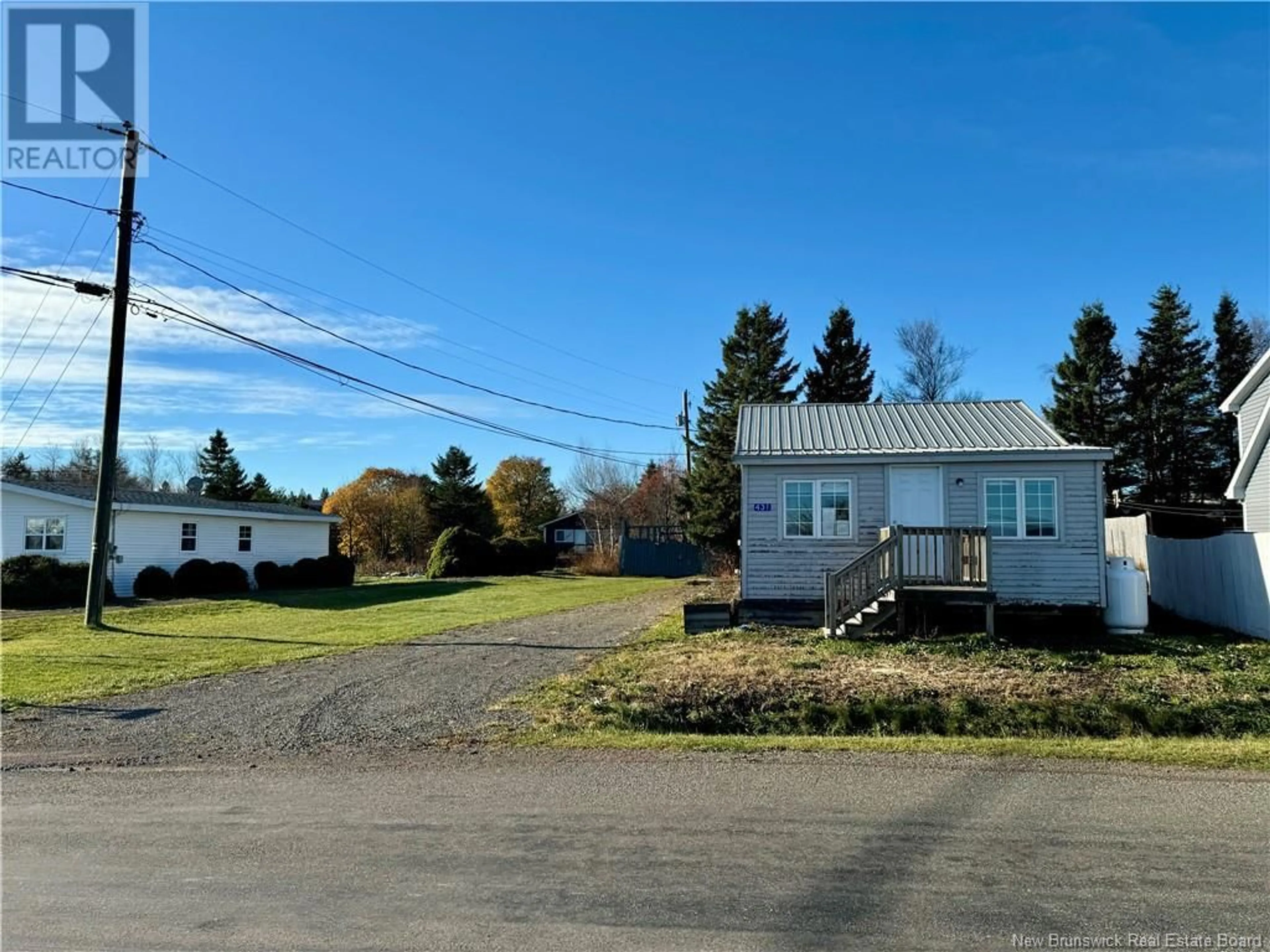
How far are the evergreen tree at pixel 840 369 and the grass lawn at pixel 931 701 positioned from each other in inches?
883

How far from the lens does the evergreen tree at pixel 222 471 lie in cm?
5091

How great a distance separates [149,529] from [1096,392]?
34654mm

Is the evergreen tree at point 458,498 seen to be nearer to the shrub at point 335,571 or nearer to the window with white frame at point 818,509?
the shrub at point 335,571

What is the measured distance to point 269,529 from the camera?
29500 millimetres

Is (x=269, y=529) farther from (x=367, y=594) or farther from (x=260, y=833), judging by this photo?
(x=260, y=833)

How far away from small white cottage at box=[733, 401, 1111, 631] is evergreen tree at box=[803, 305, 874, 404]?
1798 cm

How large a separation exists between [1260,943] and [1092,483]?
1245 centimetres

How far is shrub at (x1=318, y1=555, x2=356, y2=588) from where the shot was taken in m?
30.0

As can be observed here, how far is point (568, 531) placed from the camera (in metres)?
57.2

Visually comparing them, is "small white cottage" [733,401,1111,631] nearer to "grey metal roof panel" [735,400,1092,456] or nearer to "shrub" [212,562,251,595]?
"grey metal roof panel" [735,400,1092,456]

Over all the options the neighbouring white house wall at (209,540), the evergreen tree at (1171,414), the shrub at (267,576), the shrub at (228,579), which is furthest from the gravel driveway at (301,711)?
the evergreen tree at (1171,414)

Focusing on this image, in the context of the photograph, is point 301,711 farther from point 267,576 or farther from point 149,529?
point 267,576

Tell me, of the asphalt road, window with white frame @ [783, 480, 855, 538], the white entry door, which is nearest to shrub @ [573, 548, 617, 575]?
window with white frame @ [783, 480, 855, 538]

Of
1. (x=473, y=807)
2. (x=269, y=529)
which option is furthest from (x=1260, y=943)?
(x=269, y=529)
